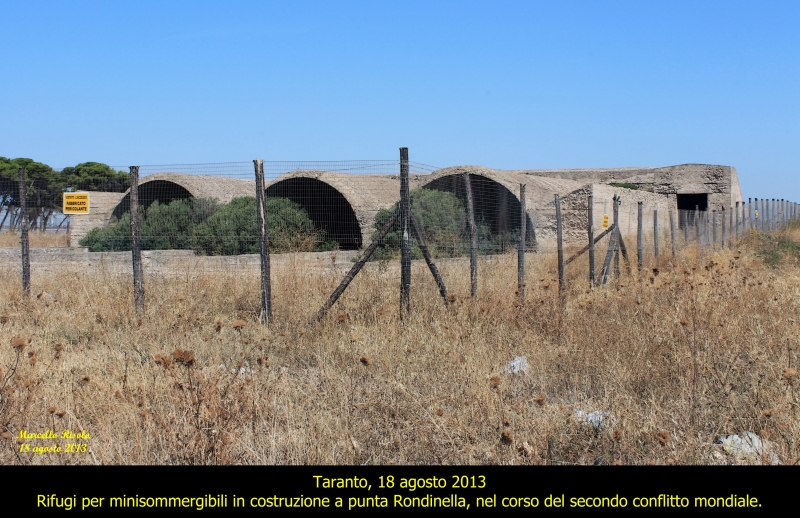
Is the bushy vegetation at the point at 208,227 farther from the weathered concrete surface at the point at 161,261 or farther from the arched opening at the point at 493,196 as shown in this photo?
the arched opening at the point at 493,196

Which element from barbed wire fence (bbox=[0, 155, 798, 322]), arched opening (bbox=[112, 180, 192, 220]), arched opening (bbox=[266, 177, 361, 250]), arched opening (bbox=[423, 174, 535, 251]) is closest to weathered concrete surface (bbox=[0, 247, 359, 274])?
barbed wire fence (bbox=[0, 155, 798, 322])

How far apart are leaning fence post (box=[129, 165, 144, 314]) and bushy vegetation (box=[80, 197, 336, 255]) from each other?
5.46m

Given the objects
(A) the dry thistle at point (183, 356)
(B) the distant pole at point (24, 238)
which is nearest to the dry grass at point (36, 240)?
(B) the distant pole at point (24, 238)

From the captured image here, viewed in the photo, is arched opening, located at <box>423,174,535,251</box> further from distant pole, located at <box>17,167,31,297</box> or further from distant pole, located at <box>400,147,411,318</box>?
distant pole, located at <box>17,167,31,297</box>

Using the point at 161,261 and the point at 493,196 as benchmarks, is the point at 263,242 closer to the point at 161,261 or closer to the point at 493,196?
the point at 161,261

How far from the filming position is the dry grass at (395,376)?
3.72 metres

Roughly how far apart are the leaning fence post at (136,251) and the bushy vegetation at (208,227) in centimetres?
546

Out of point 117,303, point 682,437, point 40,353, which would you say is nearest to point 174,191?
point 117,303

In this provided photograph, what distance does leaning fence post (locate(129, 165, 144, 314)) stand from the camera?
7.31 m

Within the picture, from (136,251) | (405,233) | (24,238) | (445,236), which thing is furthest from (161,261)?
(405,233)

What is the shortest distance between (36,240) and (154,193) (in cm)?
478

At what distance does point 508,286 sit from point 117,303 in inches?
173

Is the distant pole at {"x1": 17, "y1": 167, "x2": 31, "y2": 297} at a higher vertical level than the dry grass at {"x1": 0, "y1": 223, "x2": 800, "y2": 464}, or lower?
higher
